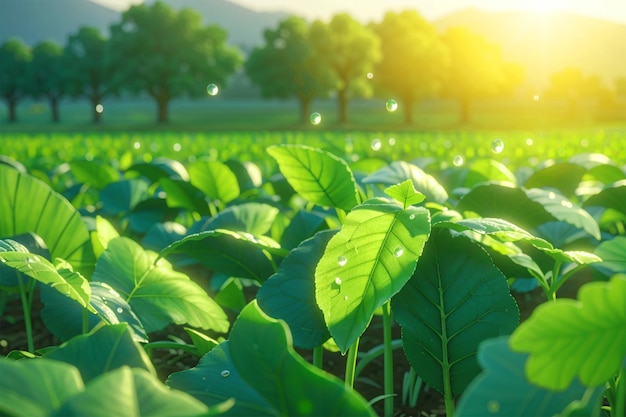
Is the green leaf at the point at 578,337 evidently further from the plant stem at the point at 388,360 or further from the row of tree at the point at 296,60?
the row of tree at the point at 296,60

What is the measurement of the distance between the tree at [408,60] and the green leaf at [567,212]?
2037 inches

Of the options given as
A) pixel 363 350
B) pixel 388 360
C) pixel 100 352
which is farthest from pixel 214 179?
pixel 100 352

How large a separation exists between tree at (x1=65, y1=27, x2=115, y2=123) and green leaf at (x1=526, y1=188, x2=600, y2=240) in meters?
60.2

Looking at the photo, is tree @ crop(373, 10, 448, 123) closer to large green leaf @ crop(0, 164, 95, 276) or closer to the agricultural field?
the agricultural field

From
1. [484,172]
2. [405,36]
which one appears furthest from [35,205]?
[405,36]

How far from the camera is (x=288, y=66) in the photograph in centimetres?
4862

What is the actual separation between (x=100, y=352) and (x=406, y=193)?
56 centimetres

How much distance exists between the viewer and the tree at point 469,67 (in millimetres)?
57906

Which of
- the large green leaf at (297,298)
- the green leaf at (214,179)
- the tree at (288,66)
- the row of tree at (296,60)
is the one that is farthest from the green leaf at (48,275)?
the tree at (288,66)

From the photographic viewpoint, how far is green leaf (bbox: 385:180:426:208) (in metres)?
1.15

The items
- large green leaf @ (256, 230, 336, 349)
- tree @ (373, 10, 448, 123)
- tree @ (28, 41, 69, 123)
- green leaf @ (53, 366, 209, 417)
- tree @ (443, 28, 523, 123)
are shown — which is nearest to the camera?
green leaf @ (53, 366, 209, 417)

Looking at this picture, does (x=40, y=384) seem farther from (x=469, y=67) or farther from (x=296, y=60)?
(x=469, y=67)

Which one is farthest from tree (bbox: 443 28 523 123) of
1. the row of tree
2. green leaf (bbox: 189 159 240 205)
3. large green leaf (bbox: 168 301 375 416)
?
large green leaf (bbox: 168 301 375 416)

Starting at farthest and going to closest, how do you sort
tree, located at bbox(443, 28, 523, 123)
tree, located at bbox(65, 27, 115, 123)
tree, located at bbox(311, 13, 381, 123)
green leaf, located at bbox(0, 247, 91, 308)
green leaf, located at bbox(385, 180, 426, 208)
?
tree, located at bbox(65, 27, 115, 123), tree, located at bbox(443, 28, 523, 123), tree, located at bbox(311, 13, 381, 123), green leaf, located at bbox(385, 180, 426, 208), green leaf, located at bbox(0, 247, 91, 308)
